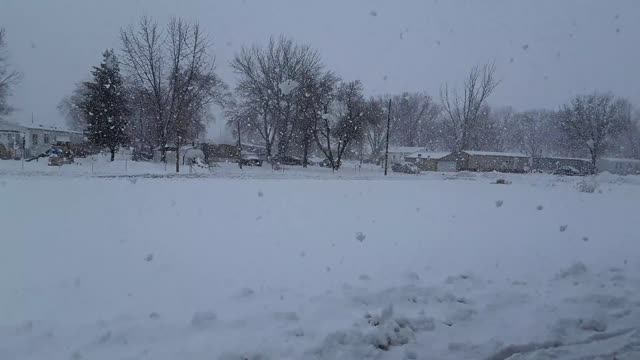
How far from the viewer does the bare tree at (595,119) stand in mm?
A: 67875

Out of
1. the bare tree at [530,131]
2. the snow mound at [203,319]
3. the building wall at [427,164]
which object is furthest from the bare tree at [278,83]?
the bare tree at [530,131]

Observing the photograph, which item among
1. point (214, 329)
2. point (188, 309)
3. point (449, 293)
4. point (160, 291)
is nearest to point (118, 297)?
point (160, 291)

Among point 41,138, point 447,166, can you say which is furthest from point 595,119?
point 41,138

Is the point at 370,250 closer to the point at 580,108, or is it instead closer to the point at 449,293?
the point at 449,293

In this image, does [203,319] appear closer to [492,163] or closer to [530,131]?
[492,163]

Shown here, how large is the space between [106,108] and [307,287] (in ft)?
142

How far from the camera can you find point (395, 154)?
76.9m

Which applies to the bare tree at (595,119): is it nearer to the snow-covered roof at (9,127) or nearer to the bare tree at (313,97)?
the bare tree at (313,97)

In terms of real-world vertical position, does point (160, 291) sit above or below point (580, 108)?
below

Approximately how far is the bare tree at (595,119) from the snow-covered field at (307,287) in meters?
66.2

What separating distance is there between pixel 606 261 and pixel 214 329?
712cm

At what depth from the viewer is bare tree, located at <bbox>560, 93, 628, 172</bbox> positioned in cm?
6788

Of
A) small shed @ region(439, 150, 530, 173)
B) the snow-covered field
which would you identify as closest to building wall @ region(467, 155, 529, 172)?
small shed @ region(439, 150, 530, 173)

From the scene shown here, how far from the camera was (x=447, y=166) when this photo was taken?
6525 cm
